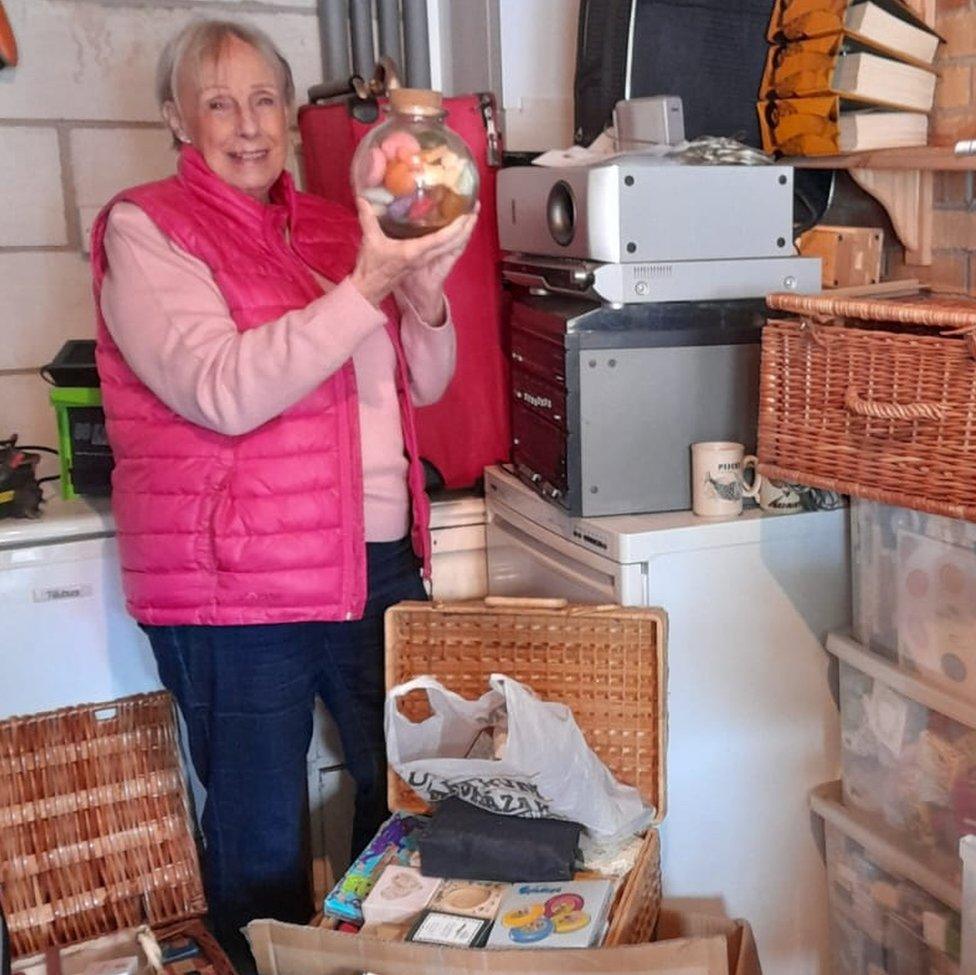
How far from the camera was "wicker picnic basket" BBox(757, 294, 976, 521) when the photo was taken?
1297 mm

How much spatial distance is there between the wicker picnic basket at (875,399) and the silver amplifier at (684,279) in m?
0.14

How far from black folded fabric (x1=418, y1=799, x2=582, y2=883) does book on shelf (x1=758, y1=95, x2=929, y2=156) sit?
111 centimetres

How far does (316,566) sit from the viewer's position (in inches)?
60.3

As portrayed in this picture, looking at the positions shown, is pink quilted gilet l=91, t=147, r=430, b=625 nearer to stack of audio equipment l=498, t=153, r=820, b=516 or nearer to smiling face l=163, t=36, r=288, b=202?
smiling face l=163, t=36, r=288, b=202

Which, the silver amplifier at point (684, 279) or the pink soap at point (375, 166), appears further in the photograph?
the silver amplifier at point (684, 279)

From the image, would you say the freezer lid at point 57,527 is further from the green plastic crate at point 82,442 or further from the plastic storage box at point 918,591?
the plastic storage box at point 918,591

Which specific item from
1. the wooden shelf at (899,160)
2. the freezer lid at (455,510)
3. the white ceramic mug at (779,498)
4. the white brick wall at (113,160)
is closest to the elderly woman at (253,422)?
the freezer lid at (455,510)

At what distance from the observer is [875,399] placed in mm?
1388

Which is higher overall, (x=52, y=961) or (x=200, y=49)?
(x=200, y=49)

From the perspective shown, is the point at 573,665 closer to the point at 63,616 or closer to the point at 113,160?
the point at 63,616

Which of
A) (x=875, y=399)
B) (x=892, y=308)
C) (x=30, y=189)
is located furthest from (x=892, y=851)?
(x=30, y=189)

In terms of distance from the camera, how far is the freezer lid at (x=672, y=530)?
1.60 metres

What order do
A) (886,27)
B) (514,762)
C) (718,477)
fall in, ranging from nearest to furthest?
(514,762), (718,477), (886,27)

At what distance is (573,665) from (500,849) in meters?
0.28
